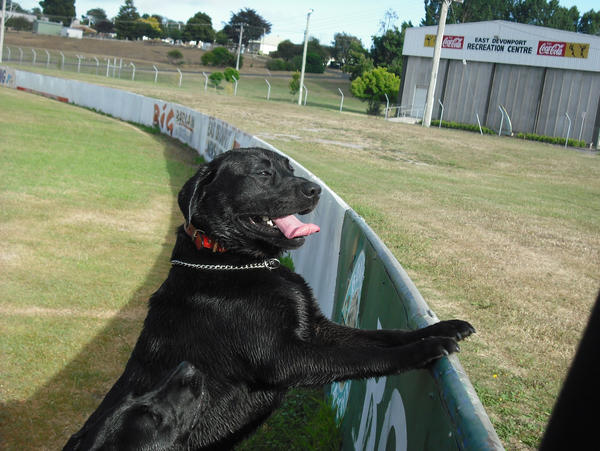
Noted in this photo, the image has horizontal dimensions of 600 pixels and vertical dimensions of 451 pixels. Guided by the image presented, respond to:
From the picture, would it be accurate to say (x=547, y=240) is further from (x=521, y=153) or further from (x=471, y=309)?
(x=521, y=153)

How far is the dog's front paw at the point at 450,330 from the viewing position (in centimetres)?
275

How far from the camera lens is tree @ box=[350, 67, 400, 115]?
1987 inches

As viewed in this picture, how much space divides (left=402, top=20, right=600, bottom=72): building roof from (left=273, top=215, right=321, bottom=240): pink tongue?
40.6m

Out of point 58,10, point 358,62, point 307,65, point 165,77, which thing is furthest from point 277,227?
point 58,10

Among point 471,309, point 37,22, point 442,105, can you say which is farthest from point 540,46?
point 37,22

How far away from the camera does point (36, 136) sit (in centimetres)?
2034

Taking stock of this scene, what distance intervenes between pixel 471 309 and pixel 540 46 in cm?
3876

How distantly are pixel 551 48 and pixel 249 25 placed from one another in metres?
91.4

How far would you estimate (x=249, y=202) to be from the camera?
11.8 ft

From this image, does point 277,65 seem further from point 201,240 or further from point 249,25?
point 201,240

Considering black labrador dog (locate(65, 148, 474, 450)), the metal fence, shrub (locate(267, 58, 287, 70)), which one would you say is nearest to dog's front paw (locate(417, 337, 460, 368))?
black labrador dog (locate(65, 148, 474, 450))

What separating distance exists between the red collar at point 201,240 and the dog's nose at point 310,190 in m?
0.66

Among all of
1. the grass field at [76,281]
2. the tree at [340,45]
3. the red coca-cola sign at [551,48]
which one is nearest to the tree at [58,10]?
the tree at [340,45]

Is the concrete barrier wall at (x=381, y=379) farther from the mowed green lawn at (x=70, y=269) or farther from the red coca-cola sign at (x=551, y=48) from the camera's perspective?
the red coca-cola sign at (x=551, y=48)
